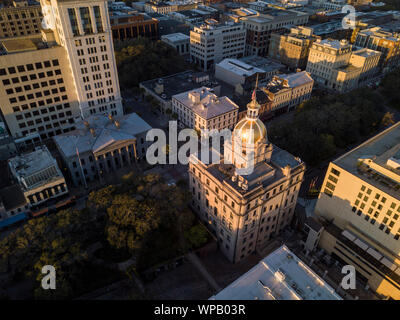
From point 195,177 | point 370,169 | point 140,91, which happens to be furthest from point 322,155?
point 140,91

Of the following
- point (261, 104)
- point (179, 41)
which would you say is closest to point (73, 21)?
point (261, 104)

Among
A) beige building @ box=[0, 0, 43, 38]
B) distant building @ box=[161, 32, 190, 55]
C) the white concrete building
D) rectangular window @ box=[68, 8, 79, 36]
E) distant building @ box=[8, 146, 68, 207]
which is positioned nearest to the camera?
distant building @ box=[8, 146, 68, 207]

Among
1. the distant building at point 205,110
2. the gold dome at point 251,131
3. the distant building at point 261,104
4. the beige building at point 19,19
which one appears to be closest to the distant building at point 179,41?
the distant building at point 261,104

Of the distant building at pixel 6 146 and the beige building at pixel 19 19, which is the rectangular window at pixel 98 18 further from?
the beige building at pixel 19 19

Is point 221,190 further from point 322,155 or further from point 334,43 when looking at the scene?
point 334,43

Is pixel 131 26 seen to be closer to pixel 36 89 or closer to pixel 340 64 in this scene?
pixel 36 89

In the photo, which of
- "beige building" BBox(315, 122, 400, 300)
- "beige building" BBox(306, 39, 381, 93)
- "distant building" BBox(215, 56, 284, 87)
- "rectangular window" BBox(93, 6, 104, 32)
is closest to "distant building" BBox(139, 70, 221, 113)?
"distant building" BBox(215, 56, 284, 87)

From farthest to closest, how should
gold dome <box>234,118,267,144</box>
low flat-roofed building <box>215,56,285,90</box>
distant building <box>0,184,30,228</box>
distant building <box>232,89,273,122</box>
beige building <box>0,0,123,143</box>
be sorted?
low flat-roofed building <box>215,56,285,90</box>
distant building <box>232,89,273,122</box>
beige building <box>0,0,123,143</box>
distant building <box>0,184,30,228</box>
gold dome <box>234,118,267,144</box>

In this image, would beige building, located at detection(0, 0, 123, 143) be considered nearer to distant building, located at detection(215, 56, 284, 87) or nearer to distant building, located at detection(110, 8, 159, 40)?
distant building, located at detection(215, 56, 284, 87)
